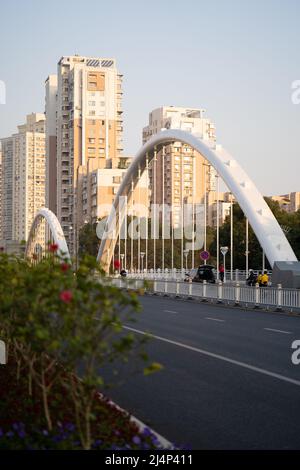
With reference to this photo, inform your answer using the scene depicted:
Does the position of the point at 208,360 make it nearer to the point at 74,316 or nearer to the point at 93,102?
the point at 74,316

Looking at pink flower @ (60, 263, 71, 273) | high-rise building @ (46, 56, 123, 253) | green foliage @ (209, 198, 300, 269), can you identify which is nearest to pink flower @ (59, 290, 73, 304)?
pink flower @ (60, 263, 71, 273)

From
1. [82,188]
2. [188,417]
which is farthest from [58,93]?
[188,417]

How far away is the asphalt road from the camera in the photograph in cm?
811

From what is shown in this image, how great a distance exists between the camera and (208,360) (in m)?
14.3

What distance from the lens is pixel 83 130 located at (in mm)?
158875

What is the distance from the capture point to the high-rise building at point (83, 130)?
158 metres

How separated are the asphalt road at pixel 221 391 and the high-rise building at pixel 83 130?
13672 cm

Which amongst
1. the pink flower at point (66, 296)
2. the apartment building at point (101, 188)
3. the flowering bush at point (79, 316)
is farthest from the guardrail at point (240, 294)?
the apartment building at point (101, 188)

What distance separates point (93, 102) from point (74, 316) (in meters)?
156

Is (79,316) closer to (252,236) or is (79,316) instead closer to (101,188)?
(252,236)

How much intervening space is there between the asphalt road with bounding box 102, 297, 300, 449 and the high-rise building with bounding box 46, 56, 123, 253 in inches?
5383

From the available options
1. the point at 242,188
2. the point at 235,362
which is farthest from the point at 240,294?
the point at 235,362

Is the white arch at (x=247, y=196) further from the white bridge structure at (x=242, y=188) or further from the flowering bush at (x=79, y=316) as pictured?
the flowering bush at (x=79, y=316)

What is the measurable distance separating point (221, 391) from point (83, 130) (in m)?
150
